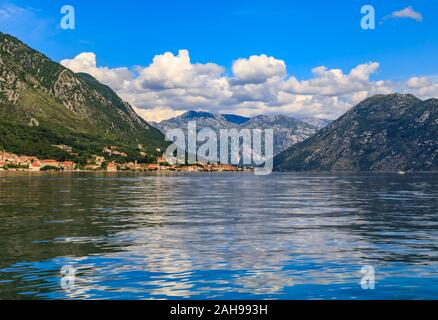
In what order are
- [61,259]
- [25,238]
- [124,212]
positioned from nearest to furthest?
[61,259] → [25,238] → [124,212]

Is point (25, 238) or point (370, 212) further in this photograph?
point (370, 212)

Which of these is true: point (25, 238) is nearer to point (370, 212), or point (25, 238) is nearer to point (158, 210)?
point (158, 210)

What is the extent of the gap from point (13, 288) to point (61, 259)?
10.9 meters

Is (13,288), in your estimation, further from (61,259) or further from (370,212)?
(370,212)

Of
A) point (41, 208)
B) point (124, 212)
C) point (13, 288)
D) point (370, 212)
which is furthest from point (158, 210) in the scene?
point (13, 288)

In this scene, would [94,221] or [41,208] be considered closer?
[94,221]

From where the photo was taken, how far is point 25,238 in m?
55.8

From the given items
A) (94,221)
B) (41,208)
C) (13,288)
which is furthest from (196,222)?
(13,288)

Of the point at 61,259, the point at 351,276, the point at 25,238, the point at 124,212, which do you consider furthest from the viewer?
the point at 124,212

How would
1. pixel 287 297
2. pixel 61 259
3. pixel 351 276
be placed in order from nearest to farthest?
pixel 287 297 < pixel 351 276 < pixel 61 259

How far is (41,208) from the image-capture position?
91688mm
